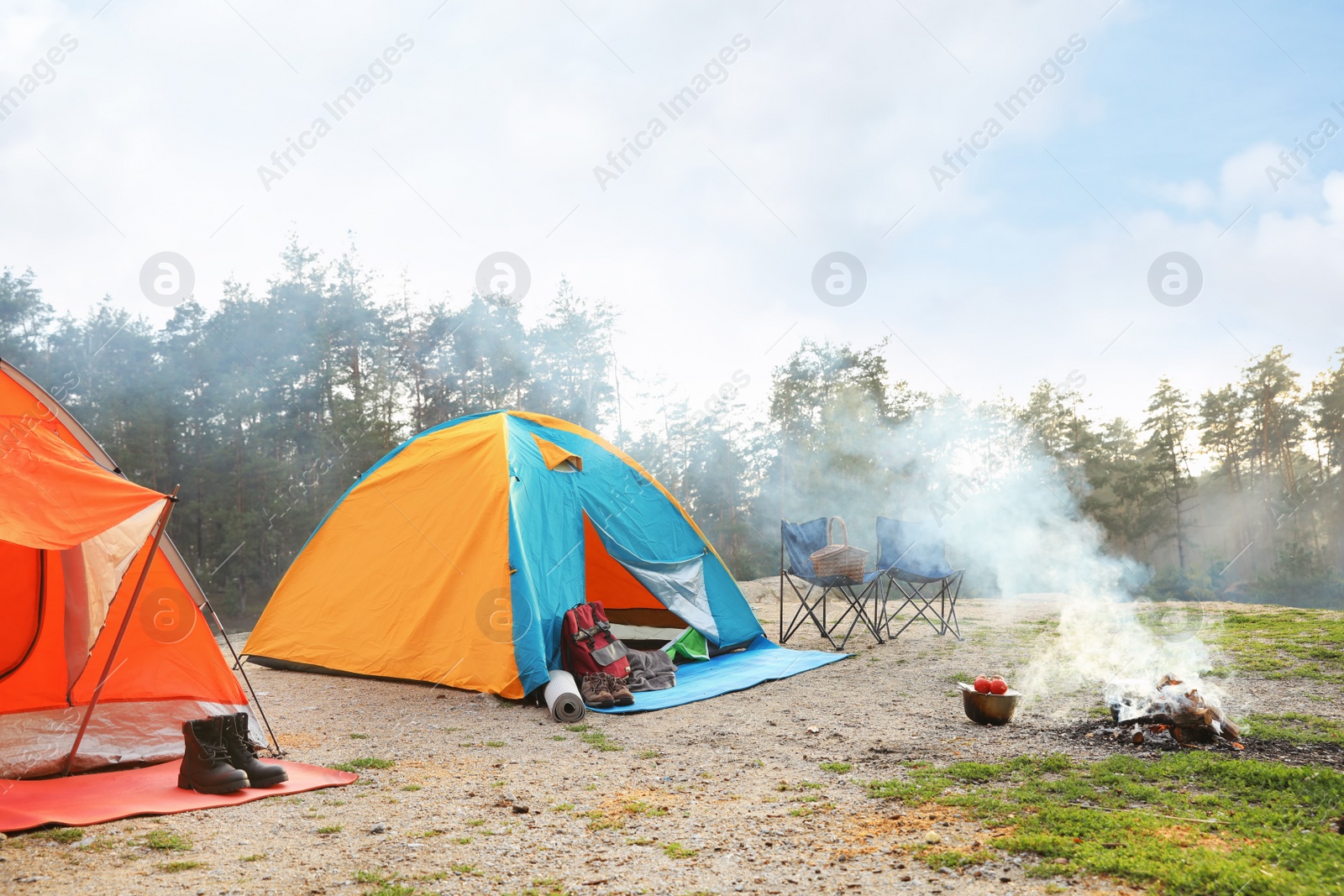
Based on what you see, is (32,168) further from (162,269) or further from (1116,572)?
(1116,572)

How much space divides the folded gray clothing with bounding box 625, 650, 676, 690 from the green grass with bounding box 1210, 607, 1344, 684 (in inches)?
133

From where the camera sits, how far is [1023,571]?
18.3m

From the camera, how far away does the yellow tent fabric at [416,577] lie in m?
4.50

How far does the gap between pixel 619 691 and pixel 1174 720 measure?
2687 millimetres

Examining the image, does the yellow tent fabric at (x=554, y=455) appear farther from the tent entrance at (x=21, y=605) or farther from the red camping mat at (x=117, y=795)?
the tent entrance at (x=21, y=605)

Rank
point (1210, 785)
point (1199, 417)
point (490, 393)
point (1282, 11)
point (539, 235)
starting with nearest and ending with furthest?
point (1210, 785)
point (1282, 11)
point (539, 235)
point (490, 393)
point (1199, 417)

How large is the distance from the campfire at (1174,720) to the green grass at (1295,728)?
11 cm

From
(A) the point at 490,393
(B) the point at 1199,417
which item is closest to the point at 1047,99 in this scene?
(A) the point at 490,393

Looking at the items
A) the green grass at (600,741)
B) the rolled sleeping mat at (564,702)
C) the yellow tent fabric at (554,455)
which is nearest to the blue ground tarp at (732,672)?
the rolled sleeping mat at (564,702)

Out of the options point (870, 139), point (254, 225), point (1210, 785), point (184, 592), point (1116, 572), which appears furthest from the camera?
point (1116, 572)

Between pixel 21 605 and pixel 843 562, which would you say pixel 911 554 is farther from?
pixel 21 605

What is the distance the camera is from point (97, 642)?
342cm

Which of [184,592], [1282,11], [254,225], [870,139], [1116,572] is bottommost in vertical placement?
[1116,572]

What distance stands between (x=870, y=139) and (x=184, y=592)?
816cm
